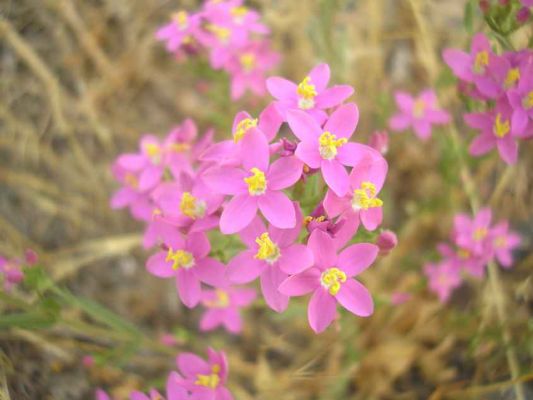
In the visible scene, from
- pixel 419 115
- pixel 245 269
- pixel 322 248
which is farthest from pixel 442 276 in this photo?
pixel 245 269

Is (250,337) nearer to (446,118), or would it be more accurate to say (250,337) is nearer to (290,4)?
(446,118)

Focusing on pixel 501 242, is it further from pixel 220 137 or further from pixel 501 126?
pixel 220 137

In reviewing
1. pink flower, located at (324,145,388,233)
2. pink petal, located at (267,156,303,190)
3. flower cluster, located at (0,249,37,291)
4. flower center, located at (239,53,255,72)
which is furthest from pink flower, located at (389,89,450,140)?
flower cluster, located at (0,249,37,291)

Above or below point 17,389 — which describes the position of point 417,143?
above

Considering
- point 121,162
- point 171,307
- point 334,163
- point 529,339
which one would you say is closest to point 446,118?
point 529,339

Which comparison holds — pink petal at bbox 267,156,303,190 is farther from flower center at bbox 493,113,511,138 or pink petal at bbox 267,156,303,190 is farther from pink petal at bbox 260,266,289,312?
flower center at bbox 493,113,511,138

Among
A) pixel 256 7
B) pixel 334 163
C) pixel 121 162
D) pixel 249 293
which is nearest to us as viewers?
pixel 334 163

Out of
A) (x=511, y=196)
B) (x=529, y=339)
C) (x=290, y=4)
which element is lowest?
(x=529, y=339)
